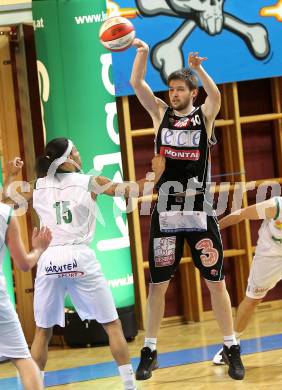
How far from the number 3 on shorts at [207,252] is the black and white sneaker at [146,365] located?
743mm

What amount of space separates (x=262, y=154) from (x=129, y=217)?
5.37ft

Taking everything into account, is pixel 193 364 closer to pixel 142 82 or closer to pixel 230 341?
pixel 230 341

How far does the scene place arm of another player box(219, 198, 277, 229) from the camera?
656 centimetres

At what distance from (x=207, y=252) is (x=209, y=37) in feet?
10.1

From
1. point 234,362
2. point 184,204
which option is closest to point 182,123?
point 184,204

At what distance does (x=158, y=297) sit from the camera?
6449 mm

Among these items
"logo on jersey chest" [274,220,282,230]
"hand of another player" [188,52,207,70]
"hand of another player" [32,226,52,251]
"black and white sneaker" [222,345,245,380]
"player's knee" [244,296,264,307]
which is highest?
"hand of another player" [188,52,207,70]

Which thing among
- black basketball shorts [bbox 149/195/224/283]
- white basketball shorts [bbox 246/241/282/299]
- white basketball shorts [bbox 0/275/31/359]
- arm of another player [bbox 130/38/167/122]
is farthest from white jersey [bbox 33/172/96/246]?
white basketball shorts [bbox 246/241/282/299]

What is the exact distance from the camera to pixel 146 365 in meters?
6.48

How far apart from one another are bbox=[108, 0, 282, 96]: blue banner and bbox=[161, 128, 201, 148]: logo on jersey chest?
219cm

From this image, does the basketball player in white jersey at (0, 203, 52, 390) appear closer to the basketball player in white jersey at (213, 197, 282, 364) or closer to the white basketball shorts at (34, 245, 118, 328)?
the white basketball shorts at (34, 245, 118, 328)

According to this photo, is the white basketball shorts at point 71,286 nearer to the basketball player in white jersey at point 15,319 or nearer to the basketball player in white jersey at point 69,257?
the basketball player in white jersey at point 69,257

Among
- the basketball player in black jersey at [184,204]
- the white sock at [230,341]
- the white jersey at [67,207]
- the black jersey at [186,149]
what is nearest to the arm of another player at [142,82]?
the basketball player in black jersey at [184,204]

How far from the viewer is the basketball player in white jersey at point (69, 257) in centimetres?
576
